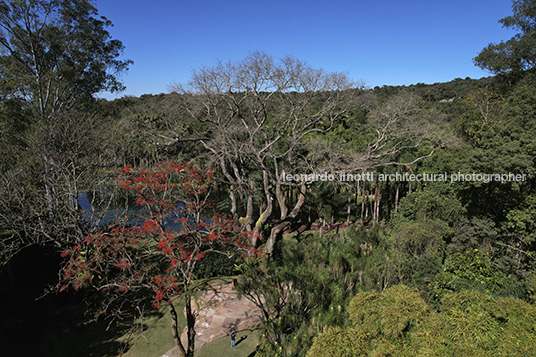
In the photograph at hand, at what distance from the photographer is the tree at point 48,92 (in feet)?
31.7

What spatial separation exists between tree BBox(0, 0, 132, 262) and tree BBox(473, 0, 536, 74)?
23.1 m

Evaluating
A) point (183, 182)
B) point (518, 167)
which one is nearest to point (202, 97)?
point (183, 182)

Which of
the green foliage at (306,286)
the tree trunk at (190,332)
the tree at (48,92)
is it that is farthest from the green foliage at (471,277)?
the tree at (48,92)

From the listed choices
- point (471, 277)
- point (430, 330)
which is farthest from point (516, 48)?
point (430, 330)

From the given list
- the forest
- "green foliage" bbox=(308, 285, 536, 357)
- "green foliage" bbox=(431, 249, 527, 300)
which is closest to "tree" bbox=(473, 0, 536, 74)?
the forest

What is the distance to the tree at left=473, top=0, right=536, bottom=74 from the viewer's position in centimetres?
1714

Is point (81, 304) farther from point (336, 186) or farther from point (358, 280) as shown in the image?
point (336, 186)

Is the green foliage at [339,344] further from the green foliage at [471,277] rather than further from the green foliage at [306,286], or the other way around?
the green foliage at [471,277]

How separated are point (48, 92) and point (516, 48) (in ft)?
83.3

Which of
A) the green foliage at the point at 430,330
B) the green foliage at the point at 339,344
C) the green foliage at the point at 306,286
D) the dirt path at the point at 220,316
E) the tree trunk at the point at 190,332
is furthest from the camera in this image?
the dirt path at the point at 220,316

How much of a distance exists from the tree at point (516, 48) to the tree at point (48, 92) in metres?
23.1

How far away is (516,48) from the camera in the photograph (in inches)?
693

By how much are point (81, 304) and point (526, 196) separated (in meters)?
14.7

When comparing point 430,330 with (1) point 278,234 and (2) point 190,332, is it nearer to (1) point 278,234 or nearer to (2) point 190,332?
(2) point 190,332
